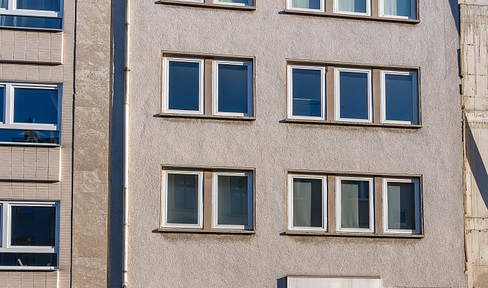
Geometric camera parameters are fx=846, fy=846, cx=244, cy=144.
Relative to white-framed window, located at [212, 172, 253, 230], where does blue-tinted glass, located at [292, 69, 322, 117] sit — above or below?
above

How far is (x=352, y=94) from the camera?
18859 millimetres

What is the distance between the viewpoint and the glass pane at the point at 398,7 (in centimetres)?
1947

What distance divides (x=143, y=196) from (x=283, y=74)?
13.3ft

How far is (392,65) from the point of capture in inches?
747

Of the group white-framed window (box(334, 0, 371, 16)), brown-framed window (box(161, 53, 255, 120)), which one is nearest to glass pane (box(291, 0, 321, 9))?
white-framed window (box(334, 0, 371, 16))

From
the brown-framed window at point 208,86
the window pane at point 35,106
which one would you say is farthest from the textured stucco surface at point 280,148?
the window pane at point 35,106

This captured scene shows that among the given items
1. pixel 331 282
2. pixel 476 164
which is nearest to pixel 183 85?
pixel 331 282

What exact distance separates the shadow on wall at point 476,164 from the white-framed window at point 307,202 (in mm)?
3591

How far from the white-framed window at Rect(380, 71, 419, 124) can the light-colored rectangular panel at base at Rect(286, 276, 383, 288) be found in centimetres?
360

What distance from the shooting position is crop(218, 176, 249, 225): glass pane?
1791 cm

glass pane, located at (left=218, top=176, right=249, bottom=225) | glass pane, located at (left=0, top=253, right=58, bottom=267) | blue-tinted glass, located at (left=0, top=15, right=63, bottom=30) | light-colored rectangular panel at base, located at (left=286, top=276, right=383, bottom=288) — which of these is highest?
blue-tinted glass, located at (left=0, top=15, right=63, bottom=30)

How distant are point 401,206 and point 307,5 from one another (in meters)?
4.97

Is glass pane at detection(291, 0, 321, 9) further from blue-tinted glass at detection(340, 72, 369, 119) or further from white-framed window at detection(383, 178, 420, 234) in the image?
white-framed window at detection(383, 178, 420, 234)

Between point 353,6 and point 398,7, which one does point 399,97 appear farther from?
point 353,6
